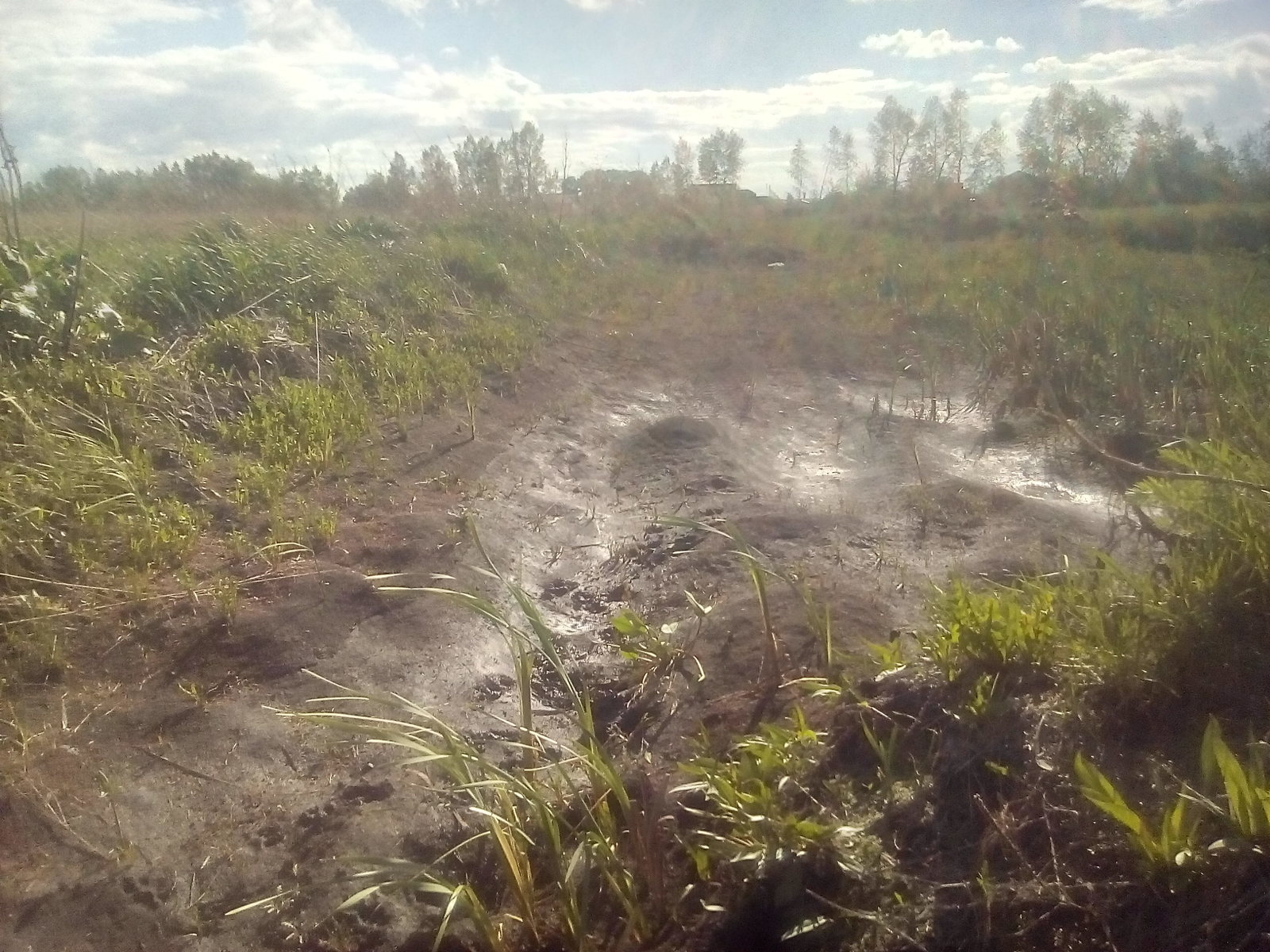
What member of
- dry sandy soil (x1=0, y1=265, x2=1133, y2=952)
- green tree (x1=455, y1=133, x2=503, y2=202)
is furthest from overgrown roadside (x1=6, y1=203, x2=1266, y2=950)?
green tree (x1=455, y1=133, x2=503, y2=202)

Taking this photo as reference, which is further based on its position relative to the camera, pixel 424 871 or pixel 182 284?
pixel 182 284

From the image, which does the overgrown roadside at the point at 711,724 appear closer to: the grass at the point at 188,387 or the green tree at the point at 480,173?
the grass at the point at 188,387

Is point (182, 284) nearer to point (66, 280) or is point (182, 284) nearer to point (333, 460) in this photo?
point (66, 280)

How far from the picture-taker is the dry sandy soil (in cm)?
268

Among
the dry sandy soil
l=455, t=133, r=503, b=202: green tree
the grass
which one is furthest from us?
l=455, t=133, r=503, b=202: green tree

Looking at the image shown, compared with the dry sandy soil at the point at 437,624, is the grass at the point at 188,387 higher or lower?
higher

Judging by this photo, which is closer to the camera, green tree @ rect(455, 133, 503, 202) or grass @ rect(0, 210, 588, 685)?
grass @ rect(0, 210, 588, 685)

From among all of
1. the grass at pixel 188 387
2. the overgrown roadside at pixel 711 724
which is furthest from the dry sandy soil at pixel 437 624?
the grass at pixel 188 387

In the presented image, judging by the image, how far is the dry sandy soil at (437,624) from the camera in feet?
8.79

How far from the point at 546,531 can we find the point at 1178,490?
10.1 feet

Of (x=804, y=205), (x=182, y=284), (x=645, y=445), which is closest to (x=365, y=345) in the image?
(x=182, y=284)

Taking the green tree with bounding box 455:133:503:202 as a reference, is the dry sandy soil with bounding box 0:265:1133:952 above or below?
below

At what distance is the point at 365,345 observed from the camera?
6918 mm

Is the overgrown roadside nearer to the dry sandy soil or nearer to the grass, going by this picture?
the dry sandy soil
